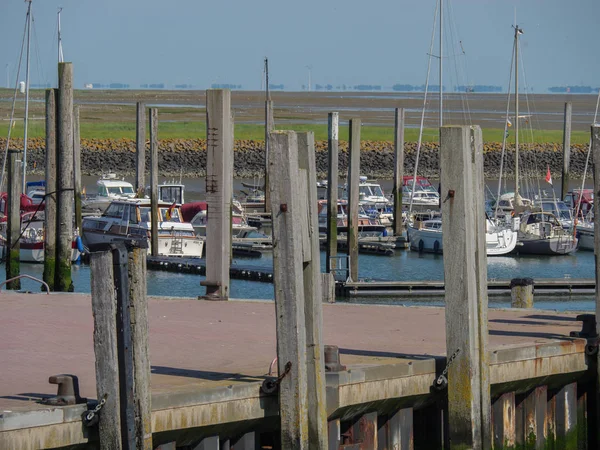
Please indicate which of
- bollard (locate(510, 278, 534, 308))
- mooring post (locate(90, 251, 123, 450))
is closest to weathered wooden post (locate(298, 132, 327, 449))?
mooring post (locate(90, 251, 123, 450))

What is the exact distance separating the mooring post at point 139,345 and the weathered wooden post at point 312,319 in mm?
1713

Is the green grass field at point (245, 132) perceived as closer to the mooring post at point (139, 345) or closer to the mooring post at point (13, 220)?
A: the mooring post at point (13, 220)

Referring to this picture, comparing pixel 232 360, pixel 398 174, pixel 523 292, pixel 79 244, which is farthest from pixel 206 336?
pixel 398 174

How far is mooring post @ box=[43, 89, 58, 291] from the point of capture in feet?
70.1

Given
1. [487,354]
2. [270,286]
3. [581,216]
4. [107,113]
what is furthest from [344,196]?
[107,113]

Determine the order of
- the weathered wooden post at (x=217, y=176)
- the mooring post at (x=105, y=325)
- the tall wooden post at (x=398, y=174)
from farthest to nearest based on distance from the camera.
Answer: the tall wooden post at (x=398, y=174) → the weathered wooden post at (x=217, y=176) → the mooring post at (x=105, y=325)

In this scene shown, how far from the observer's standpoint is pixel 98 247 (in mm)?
8906

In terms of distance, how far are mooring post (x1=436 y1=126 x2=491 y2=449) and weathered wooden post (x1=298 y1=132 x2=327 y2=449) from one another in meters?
1.48

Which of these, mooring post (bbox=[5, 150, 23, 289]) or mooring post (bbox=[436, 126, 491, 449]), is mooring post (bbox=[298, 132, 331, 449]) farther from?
mooring post (bbox=[5, 150, 23, 289])

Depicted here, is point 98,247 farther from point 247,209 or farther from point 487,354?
point 247,209

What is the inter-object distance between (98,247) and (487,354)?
4297mm

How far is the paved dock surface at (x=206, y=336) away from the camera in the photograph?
10.7 metres

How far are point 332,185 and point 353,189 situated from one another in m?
1.57

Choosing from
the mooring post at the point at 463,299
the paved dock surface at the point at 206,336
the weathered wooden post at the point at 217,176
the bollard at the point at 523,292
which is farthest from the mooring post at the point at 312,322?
the bollard at the point at 523,292
